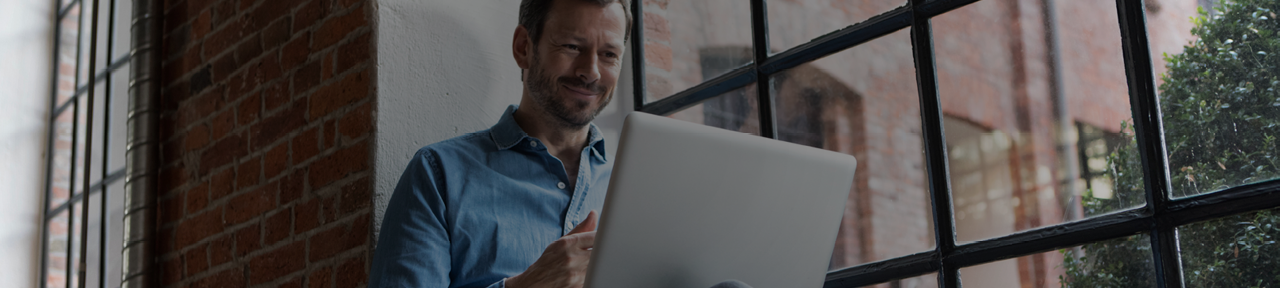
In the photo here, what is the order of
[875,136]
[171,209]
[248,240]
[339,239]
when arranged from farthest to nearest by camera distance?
1. [171,209]
2. [248,240]
3. [339,239]
4. [875,136]

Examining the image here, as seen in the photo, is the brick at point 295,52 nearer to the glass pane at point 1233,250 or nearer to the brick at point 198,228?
the brick at point 198,228

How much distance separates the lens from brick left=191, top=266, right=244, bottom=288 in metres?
2.13

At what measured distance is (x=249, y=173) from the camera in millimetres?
2186

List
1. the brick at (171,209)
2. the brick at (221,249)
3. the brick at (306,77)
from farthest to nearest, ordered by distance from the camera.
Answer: the brick at (171,209), the brick at (221,249), the brick at (306,77)

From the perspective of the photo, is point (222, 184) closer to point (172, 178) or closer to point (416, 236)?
point (172, 178)

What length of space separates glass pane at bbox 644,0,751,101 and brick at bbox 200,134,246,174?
1.01 metres

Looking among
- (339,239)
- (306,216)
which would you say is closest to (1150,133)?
(339,239)

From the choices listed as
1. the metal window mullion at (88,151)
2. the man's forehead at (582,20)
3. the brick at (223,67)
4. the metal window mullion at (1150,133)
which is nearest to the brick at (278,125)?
the brick at (223,67)

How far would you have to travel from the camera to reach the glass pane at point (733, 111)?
2023 mm

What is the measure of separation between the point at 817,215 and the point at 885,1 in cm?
70

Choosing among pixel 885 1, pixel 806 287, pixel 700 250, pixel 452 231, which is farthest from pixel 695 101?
pixel 700 250

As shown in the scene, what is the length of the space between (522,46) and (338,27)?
48 centimetres

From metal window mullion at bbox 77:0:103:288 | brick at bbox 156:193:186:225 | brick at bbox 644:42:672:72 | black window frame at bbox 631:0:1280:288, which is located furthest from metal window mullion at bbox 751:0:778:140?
metal window mullion at bbox 77:0:103:288

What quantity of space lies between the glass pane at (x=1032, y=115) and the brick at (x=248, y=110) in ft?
5.13
